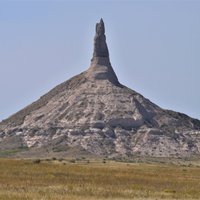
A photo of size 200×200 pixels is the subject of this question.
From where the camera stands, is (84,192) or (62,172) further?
(62,172)

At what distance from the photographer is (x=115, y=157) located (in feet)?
593

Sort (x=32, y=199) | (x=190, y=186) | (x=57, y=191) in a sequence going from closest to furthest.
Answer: (x=32, y=199), (x=57, y=191), (x=190, y=186)

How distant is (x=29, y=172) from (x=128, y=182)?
30.8 ft

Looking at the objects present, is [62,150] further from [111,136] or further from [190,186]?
[190,186]

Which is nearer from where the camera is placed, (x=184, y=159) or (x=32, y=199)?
(x=32, y=199)

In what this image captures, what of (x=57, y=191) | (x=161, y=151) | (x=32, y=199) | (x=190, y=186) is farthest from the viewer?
(x=161, y=151)

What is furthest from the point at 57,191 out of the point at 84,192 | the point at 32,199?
the point at 32,199

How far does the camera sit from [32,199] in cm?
4112

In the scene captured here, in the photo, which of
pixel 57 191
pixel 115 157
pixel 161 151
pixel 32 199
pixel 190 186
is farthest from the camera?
pixel 161 151

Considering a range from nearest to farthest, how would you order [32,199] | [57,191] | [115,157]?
[32,199]
[57,191]
[115,157]

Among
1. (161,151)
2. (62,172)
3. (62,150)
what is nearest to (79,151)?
(62,150)

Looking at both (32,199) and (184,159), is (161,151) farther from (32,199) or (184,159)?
(32,199)

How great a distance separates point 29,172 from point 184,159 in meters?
127

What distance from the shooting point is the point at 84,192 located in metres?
47.8
